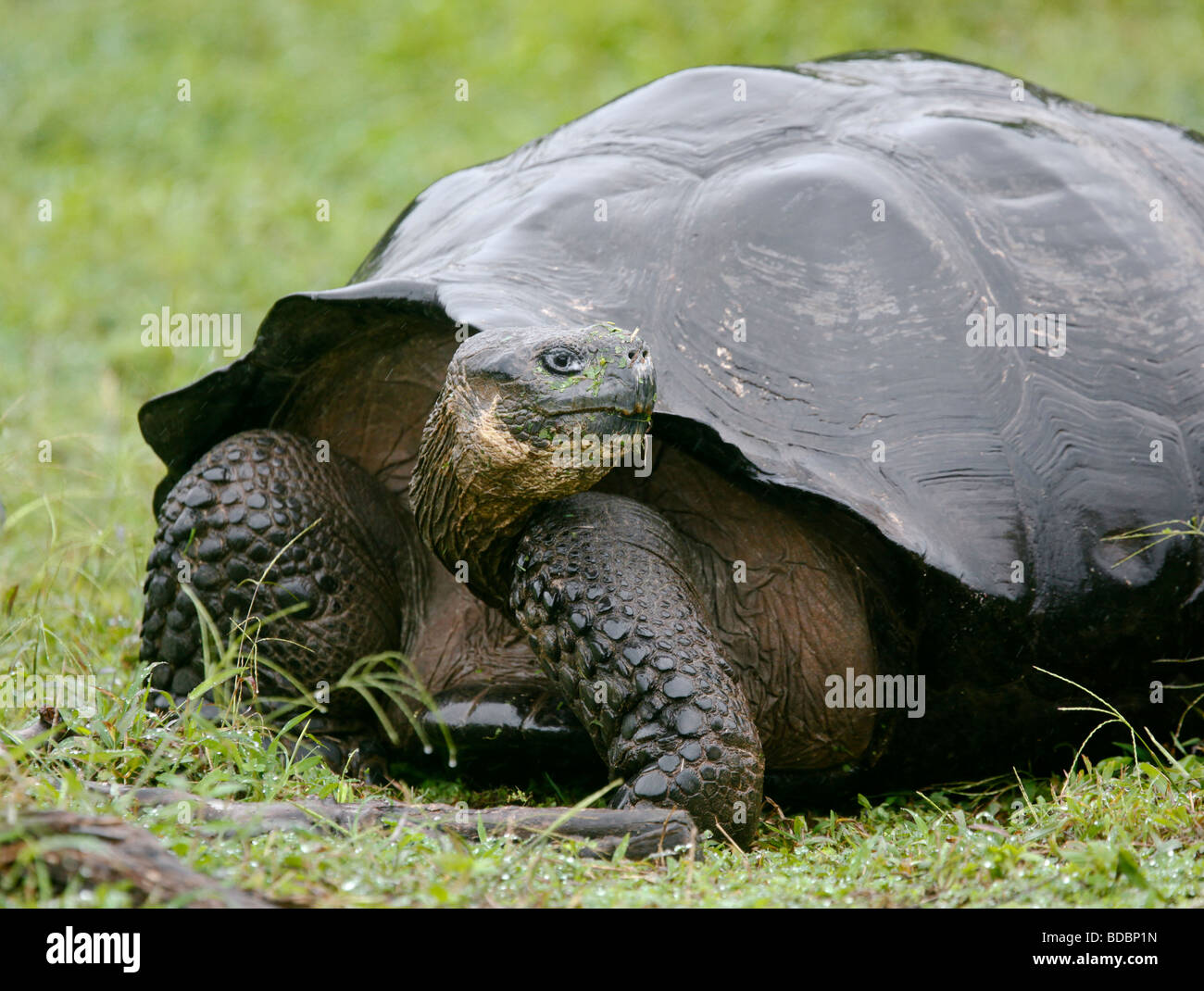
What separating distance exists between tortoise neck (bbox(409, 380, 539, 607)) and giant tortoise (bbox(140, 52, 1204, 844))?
11mm


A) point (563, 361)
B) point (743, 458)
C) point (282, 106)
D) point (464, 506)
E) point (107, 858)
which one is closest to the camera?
point (107, 858)

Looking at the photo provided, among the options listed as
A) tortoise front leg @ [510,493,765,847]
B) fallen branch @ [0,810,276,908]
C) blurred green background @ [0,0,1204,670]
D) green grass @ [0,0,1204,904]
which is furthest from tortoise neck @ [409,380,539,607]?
blurred green background @ [0,0,1204,670]

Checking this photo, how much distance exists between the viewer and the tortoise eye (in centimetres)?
303

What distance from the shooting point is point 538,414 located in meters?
3.06

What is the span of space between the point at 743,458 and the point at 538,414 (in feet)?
1.66

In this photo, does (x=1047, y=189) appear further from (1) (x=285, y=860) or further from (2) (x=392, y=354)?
(1) (x=285, y=860)

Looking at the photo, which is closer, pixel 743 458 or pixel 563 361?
pixel 563 361

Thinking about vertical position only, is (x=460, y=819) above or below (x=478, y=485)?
below

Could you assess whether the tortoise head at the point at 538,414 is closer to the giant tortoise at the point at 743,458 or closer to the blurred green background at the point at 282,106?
the giant tortoise at the point at 743,458

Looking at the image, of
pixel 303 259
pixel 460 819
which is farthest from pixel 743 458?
pixel 303 259

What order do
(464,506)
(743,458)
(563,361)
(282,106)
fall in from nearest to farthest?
(563,361) → (743,458) → (464,506) → (282,106)

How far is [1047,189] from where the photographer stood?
385 cm

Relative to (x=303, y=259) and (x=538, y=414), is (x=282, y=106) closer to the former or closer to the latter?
(x=303, y=259)
